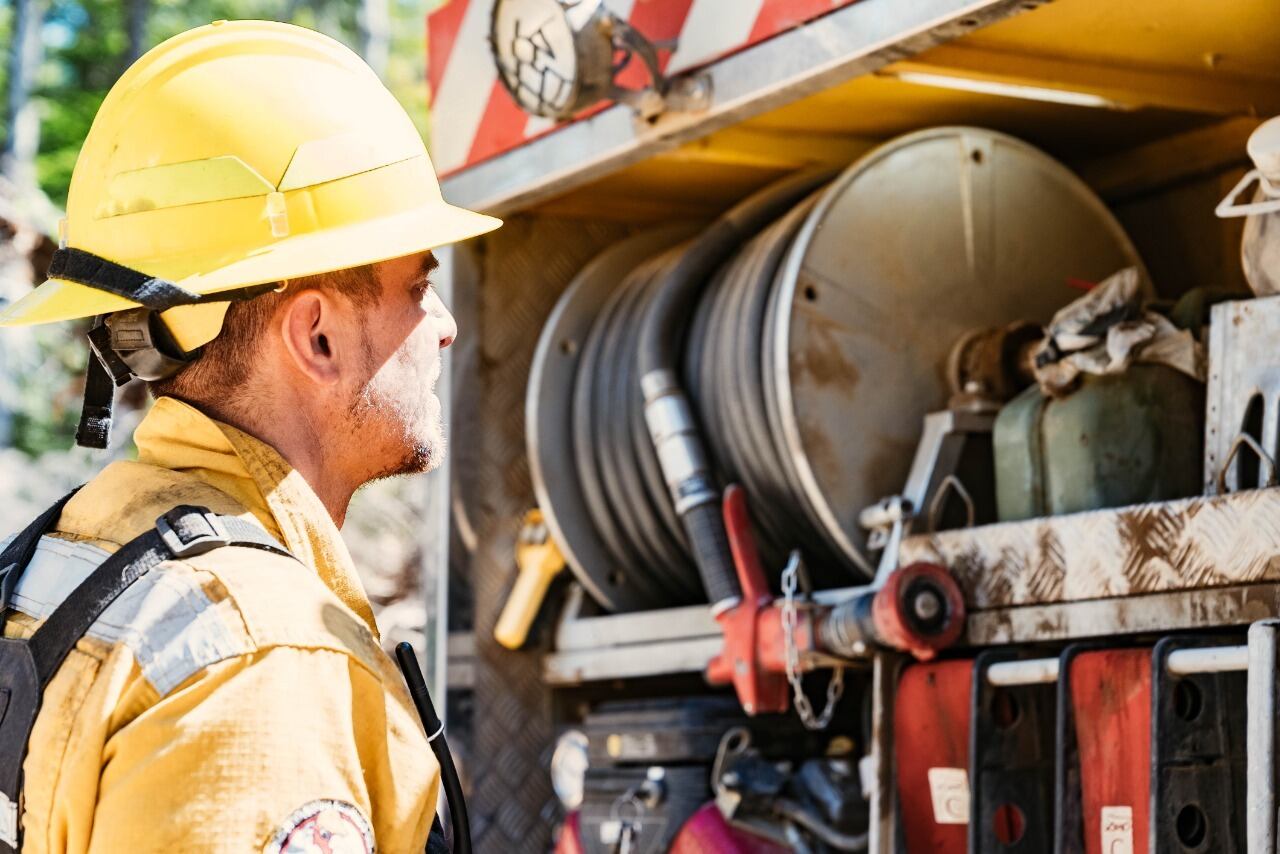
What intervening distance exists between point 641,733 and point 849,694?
42 cm

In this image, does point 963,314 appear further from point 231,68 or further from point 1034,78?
point 231,68

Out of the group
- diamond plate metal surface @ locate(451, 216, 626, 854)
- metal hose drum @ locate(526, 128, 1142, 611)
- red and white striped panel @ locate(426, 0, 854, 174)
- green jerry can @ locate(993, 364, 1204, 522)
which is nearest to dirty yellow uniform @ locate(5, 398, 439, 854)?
green jerry can @ locate(993, 364, 1204, 522)

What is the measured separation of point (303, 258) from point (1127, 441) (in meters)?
1.51

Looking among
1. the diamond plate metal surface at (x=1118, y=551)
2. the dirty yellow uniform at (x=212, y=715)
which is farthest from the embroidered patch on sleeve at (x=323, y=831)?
the diamond plate metal surface at (x=1118, y=551)

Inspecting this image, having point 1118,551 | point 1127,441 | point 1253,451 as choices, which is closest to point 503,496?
point 1127,441

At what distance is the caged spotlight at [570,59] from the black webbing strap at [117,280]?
57.4 inches

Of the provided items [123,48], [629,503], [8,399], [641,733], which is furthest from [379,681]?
[123,48]

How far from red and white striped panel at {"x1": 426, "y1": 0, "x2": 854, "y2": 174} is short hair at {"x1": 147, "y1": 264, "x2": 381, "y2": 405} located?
1.36m

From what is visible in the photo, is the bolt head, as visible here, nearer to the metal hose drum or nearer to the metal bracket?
the metal bracket

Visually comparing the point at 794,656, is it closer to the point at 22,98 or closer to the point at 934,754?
the point at 934,754

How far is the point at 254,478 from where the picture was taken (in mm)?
1786

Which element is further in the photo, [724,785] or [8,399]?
[8,399]

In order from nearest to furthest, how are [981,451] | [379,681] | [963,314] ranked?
[379,681]
[981,451]
[963,314]

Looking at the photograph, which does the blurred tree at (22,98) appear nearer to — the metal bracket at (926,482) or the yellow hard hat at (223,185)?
the metal bracket at (926,482)
